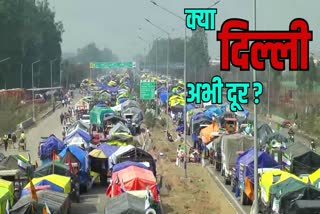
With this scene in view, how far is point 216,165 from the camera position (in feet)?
107

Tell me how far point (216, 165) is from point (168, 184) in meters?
5.16

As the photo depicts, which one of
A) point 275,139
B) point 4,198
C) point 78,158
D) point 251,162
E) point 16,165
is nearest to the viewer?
point 4,198

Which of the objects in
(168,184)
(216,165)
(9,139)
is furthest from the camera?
(9,139)

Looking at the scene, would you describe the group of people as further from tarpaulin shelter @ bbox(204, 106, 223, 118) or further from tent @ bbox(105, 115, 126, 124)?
tarpaulin shelter @ bbox(204, 106, 223, 118)

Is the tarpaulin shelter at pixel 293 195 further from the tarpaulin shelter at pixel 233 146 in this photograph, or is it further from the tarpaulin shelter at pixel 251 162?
the tarpaulin shelter at pixel 233 146

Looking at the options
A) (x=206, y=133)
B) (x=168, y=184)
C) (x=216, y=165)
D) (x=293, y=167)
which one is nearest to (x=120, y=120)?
(x=206, y=133)

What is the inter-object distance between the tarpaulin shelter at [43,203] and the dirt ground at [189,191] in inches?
162

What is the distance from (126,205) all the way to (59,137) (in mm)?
32429

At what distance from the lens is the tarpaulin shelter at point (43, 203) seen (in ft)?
60.4

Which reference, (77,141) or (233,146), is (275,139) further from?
(77,141)

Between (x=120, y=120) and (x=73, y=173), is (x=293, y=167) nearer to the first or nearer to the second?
(x=73, y=173)

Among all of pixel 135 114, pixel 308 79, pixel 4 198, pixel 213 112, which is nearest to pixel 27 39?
pixel 308 79

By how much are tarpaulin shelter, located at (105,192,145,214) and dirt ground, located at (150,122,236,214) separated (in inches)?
193

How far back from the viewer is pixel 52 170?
2481cm
